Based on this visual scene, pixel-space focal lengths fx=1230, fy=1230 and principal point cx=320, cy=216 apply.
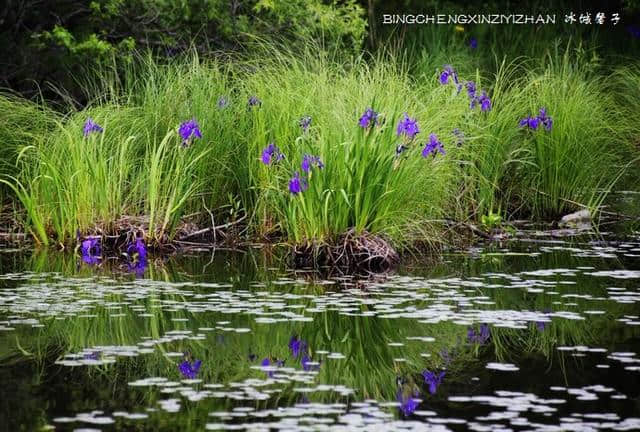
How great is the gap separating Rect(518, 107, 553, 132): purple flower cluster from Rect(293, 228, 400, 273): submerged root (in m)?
2.79

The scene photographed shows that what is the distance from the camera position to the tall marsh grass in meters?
8.54

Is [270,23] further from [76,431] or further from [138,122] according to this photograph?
[76,431]

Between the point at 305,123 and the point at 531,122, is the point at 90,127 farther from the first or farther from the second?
the point at 531,122

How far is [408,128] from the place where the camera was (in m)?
8.43

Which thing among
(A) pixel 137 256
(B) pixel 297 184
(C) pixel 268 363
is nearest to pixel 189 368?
(C) pixel 268 363

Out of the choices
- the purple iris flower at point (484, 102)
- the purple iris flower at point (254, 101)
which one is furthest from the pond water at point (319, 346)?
the purple iris flower at point (484, 102)

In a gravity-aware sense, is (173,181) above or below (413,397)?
above

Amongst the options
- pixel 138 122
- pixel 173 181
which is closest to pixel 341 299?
pixel 173 181

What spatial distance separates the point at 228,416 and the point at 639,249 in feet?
17.5

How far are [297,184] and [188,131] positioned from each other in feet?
4.39

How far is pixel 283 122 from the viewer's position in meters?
9.71

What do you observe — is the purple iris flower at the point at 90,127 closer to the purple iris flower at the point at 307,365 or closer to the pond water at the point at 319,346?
the pond water at the point at 319,346

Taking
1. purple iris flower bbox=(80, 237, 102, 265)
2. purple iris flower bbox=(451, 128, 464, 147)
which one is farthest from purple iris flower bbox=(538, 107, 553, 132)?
purple iris flower bbox=(80, 237, 102, 265)

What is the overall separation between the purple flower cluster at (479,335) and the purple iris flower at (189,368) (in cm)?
138
